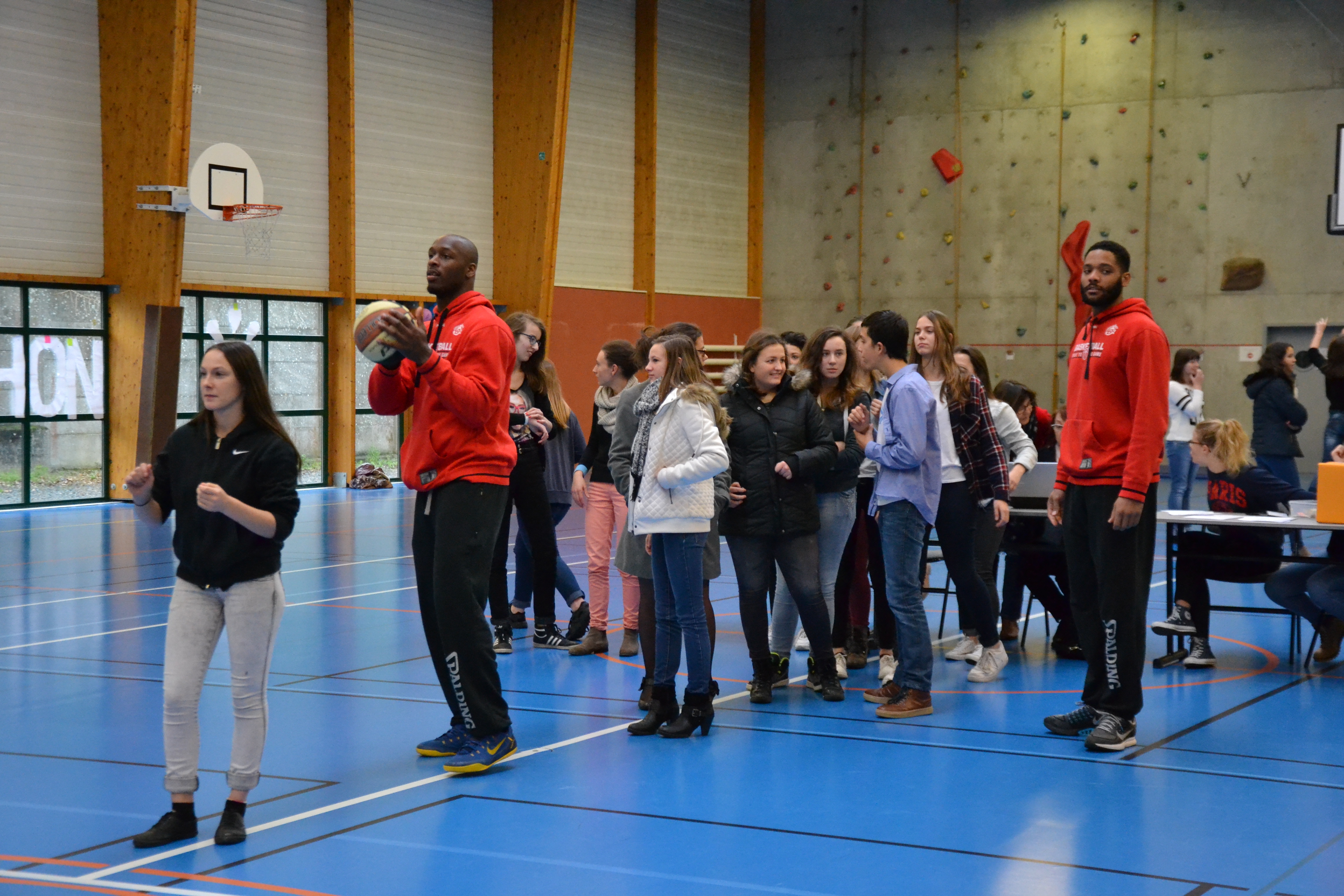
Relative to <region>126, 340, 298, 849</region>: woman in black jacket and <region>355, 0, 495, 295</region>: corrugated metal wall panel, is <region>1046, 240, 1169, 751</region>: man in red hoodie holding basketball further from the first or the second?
<region>355, 0, 495, 295</region>: corrugated metal wall panel

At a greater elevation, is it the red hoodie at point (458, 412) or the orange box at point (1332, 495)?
the red hoodie at point (458, 412)

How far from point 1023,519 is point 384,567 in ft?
18.9

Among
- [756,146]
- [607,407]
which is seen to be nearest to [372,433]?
[756,146]

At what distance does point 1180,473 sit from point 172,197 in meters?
11.9

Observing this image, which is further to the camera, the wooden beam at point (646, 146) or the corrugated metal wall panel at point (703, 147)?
the corrugated metal wall panel at point (703, 147)

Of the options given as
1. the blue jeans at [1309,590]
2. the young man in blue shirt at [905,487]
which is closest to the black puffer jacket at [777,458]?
the young man in blue shirt at [905,487]

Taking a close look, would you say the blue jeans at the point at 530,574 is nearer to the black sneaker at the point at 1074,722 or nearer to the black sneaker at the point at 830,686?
the black sneaker at the point at 830,686

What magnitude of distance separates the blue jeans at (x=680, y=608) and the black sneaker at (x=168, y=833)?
2.09 meters

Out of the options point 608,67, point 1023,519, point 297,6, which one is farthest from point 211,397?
point 608,67

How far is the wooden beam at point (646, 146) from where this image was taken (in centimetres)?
2372

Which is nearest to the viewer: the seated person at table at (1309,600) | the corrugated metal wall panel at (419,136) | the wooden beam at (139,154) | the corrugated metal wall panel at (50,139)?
the seated person at table at (1309,600)

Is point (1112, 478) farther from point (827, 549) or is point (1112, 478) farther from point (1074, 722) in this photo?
point (827, 549)

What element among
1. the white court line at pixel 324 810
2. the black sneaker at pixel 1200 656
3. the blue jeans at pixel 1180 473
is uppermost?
the blue jeans at pixel 1180 473

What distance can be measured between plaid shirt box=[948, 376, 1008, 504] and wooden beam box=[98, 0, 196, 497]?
1226 cm
